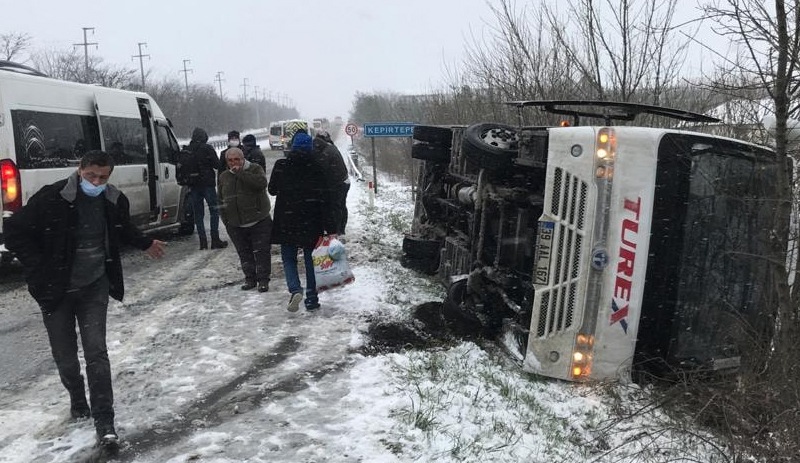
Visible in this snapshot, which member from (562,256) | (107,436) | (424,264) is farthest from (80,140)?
(562,256)

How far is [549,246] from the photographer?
4.24 metres

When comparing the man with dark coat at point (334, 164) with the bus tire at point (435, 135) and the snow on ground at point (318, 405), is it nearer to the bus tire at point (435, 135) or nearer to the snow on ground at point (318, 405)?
the bus tire at point (435, 135)

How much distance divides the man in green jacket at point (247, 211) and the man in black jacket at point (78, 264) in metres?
2.88

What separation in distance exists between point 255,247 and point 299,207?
1.17 meters

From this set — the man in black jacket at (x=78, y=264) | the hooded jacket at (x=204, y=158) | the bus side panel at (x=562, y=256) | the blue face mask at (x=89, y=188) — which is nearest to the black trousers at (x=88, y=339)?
the man in black jacket at (x=78, y=264)

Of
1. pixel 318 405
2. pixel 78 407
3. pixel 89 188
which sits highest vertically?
pixel 89 188

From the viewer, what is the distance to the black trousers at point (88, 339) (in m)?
3.38

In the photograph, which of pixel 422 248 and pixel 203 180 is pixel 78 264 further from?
pixel 203 180

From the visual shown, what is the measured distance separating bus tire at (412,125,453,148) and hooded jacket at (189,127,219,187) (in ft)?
11.0

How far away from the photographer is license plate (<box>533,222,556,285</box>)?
424 cm

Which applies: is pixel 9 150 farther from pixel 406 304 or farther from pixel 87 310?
pixel 406 304

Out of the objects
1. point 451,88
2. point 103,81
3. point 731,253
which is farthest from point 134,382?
point 103,81

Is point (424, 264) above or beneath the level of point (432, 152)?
beneath

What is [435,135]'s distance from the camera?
7.06 m
